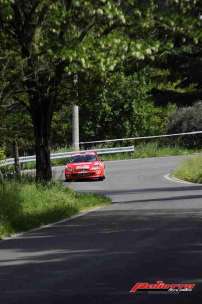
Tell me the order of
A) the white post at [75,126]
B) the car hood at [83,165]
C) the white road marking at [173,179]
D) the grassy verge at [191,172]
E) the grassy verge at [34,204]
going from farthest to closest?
1. the white post at [75,126]
2. the car hood at [83,165]
3. the grassy verge at [191,172]
4. the white road marking at [173,179]
5. the grassy verge at [34,204]

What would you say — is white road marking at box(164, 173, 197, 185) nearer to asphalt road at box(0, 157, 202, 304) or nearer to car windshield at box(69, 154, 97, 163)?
car windshield at box(69, 154, 97, 163)

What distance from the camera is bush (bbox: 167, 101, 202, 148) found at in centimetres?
5816

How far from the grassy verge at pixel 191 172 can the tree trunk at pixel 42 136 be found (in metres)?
12.2

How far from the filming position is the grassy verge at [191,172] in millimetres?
38644

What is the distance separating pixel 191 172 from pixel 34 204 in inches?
747

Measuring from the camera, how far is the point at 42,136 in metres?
27.1

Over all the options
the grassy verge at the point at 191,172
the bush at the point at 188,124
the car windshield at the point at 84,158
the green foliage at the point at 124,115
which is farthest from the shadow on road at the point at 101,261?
the bush at the point at 188,124

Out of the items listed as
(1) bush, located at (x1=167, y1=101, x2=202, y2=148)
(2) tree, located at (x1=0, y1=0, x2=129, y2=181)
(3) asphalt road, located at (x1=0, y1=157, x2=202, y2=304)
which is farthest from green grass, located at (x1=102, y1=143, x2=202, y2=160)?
(3) asphalt road, located at (x1=0, y1=157, x2=202, y2=304)

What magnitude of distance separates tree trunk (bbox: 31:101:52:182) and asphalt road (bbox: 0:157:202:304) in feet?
9.66

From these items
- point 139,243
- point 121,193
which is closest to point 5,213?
point 139,243

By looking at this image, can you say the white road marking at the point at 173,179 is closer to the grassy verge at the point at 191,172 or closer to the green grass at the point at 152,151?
the grassy verge at the point at 191,172

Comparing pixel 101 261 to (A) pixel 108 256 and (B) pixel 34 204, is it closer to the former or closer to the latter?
(A) pixel 108 256

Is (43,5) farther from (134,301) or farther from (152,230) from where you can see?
(134,301)

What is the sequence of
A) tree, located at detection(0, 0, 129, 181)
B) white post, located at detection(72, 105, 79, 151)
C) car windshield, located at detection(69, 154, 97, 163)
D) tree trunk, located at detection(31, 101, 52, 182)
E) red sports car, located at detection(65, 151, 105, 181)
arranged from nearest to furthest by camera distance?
tree, located at detection(0, 0, 129, 181) < tree trunk, located at detection(31, 101, 52, 182) < red sports car, located at detection(65, 151, 105, 181) < car windshield, located at detection(69, 154, 97, 163) < white post, located at detection(72, 105, 79, 151)
